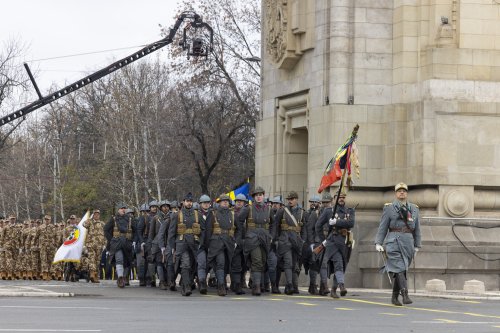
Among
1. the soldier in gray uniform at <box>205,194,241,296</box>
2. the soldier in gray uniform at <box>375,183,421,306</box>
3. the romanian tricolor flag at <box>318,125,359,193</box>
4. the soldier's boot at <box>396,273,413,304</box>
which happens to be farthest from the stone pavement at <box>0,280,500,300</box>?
the soldier's boot at <box>396,273,413,304</box>

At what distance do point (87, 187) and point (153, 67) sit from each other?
7.25m

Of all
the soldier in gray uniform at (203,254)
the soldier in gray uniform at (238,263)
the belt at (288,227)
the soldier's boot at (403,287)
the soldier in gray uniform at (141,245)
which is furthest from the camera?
the soldier in gray uniform at (141,245)

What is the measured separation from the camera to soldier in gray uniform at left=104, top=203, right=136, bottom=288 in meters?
32.2

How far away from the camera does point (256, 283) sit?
91.1ft

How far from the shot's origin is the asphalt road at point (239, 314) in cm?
1925

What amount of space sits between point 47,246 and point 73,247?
7.55 ft

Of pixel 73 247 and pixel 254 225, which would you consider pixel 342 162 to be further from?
pixel 73 247

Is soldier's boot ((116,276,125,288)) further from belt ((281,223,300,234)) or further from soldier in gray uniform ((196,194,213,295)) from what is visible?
belt ((281,223,300,234))

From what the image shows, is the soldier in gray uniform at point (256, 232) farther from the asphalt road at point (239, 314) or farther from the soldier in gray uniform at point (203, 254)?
the asphalt road at point (239, 314)

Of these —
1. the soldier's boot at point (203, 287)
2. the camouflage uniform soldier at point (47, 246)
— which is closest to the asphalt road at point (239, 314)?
the soldier's boot at point (203, 287)

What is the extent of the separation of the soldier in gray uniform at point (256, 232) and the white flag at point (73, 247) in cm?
845

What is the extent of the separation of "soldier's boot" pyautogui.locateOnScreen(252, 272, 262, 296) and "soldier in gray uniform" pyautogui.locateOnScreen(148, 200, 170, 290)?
3.40 meters

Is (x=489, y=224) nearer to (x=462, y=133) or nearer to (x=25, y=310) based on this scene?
(x=462, y=133)

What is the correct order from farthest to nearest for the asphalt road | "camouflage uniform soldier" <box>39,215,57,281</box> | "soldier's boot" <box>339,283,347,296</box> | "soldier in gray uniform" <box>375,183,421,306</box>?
"camouflage uniform soldier" <box>39,215,57,281</box> < "soldier's boot" <box>339,283,347,296</box> < "soldier in gray uniform" <box>375,183,421,306</box> < the asphalt road
